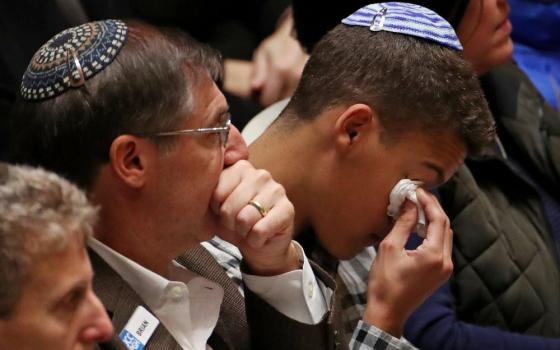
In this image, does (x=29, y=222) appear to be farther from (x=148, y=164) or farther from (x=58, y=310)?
(x=148, y=164)

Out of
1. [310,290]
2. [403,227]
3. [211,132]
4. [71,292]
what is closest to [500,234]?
[403,227]

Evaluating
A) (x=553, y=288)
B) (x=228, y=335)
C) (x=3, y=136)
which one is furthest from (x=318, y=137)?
(x=553, y=288)

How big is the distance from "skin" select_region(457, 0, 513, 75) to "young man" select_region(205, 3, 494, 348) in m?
0.48

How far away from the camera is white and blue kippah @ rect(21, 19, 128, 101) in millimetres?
1267

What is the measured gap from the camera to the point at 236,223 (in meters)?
1.39

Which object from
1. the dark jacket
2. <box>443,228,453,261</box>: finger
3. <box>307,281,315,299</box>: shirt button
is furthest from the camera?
the dark jacket

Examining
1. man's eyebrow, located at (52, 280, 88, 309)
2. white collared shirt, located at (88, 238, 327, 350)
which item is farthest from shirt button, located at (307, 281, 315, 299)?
man's eyebrow, located at (52, 280, 88, 309)

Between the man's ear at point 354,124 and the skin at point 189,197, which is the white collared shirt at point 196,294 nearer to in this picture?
the skin at point 189,197

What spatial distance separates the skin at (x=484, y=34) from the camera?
2.21m

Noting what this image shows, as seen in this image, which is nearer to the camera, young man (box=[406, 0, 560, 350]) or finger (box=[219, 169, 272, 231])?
finger (box=[219, 169, 272, 231])

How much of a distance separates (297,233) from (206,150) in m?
0.45

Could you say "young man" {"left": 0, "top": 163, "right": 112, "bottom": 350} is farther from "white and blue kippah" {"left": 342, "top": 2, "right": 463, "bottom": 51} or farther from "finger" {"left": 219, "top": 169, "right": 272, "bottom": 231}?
"white and blue kippah" {"left": 342, "top": 2, "right": 463, "bottom": 51}

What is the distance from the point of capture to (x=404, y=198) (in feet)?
5.41

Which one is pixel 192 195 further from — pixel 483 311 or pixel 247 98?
pixel 247 98
